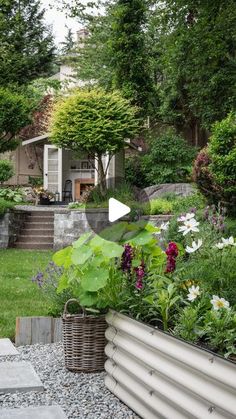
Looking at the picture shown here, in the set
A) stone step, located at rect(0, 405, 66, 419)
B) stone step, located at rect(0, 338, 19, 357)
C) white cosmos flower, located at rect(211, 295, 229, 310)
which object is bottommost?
stone step, located at rect(0, 338, 19, 357)

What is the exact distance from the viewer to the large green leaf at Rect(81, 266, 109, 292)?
361 cm

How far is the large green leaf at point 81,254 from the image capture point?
12.0 feet

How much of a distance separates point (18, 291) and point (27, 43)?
23.1 meters

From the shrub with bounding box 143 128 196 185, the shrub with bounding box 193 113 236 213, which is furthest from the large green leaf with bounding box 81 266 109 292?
the shrub with bounding box 143 128 196 185

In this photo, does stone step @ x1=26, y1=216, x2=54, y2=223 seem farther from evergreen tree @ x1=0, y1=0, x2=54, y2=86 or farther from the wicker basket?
evergreen tree @ x1=0, y1=0, x2=54, y2=86

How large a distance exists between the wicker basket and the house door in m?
15.7

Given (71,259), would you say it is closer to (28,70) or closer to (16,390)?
(16,390)

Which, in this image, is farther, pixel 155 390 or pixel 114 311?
pixel 114 311

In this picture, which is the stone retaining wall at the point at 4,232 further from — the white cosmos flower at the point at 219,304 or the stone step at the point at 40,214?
the white cosmos flower at the point at 219,304

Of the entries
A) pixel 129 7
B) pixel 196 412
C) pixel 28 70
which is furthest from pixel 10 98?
pixel 196 412

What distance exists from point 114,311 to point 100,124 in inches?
426

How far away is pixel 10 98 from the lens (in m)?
16.0

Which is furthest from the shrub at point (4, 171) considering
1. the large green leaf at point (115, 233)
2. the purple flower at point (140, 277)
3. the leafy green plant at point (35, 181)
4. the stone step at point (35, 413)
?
the stone step at point (35, 413)

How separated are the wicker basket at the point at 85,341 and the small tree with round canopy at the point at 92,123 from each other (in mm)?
9923
